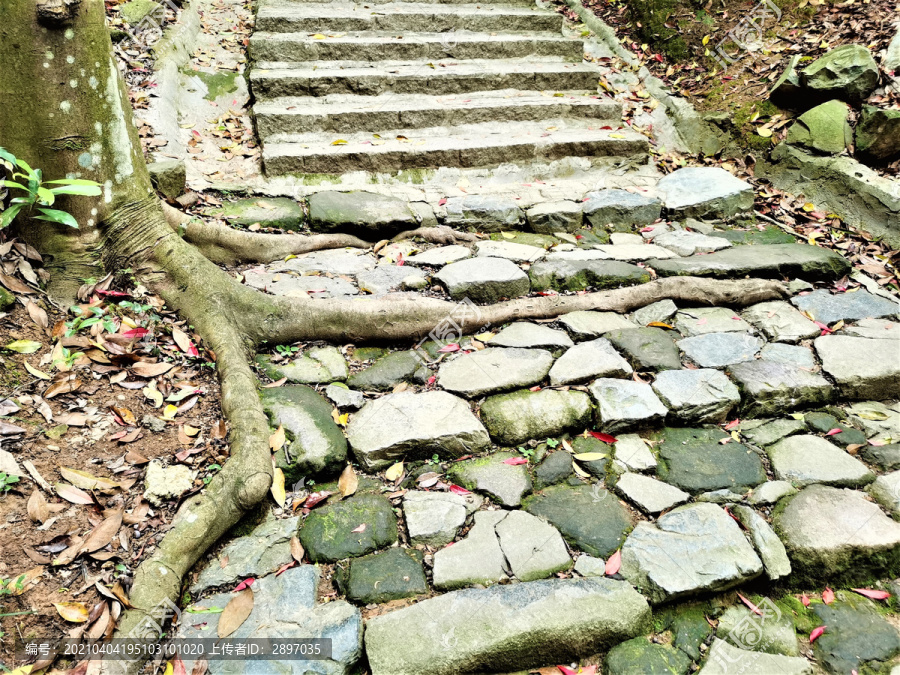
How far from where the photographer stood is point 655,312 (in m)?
3.76

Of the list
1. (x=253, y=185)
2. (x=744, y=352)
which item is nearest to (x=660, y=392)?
(x=744, y=352)

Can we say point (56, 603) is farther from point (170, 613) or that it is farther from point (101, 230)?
point (101, 230)

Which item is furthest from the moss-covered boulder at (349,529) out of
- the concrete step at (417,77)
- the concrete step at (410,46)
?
the concrete step at (410,46)

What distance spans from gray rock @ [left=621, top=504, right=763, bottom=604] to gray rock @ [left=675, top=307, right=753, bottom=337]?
1.40 m

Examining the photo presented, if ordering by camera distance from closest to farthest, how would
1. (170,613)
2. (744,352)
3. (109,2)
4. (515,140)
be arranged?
(170,613)
(744,352)
(515,140)
(109,2)

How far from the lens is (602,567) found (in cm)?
235

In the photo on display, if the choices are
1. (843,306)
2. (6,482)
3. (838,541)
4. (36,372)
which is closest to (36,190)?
(36,372)

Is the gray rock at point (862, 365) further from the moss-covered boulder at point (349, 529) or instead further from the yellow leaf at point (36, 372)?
the yellow leaf at point (36, 372)

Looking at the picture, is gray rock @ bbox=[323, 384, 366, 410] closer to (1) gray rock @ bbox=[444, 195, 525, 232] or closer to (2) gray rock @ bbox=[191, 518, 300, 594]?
(2) gray rock @ bbox=[191, 518, 300, 594]

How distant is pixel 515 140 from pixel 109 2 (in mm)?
4635

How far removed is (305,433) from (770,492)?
2.13m

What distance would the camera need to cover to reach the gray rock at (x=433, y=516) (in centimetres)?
244

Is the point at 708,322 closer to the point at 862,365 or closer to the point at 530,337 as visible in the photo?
the point at 862,365

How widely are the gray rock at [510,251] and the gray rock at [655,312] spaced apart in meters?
0.83
